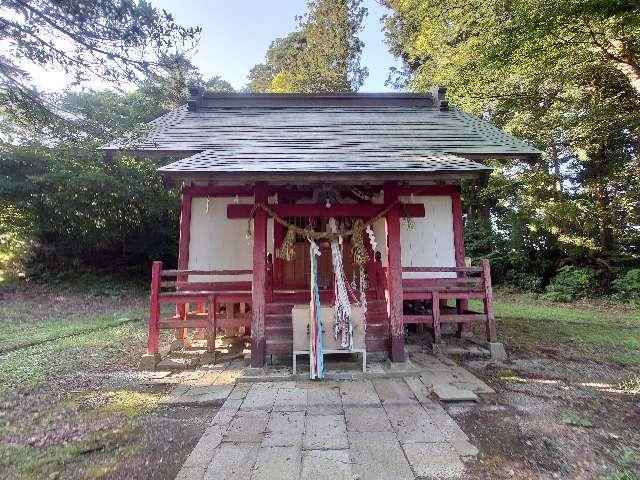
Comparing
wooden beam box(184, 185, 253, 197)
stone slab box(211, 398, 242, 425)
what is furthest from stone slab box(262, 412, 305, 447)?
wooden beam box(184, 185, 253, 197)

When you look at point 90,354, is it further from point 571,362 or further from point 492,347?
point 571,362

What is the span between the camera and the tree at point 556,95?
8.73 meters

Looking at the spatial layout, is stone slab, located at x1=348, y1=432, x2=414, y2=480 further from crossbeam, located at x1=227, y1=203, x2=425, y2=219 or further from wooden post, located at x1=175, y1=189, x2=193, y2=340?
wooden post, located at x1=175, y1=189, x2=193, y2=340

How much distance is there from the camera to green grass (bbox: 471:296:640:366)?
5863mm

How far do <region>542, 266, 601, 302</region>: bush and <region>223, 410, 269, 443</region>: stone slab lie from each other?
41.3 feet

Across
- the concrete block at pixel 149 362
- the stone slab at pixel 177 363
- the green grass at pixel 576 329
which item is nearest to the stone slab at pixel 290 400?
the stone slab at pixel 177 363

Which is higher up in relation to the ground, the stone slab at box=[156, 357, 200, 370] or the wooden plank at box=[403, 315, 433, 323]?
the wooden plank at box=[403, 315, 433, 323]

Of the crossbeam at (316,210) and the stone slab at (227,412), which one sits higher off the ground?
the crossbeam at (316,210)

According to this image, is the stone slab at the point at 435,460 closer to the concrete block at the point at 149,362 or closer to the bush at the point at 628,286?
the concrete block at the point at 149,362

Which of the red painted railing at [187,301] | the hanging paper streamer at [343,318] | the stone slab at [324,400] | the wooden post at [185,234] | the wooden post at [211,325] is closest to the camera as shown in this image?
the stone slab at [324,400]

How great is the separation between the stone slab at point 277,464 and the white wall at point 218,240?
160 inches

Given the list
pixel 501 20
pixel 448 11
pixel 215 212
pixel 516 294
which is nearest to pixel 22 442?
pixel 215 212

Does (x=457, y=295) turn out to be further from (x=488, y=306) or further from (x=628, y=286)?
(x=628, y=286)

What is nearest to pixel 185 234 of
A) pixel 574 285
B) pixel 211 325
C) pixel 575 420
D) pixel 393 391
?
pixel 211 325
